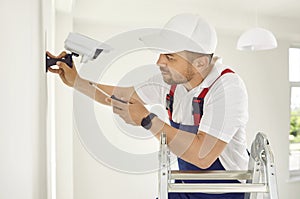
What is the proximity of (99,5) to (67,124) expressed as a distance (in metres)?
1.10

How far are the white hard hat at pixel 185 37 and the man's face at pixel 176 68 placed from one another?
0.14 ft

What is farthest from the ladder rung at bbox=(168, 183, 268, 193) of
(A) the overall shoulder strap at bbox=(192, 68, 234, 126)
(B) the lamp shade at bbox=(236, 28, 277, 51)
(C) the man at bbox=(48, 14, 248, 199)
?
(B) the lamp shade at bbox=(236, 28, 277, 51)

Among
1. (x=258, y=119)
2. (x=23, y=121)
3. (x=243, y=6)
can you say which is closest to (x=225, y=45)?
(x=243, y=6)

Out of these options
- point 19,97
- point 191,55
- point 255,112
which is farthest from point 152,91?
point 255,112

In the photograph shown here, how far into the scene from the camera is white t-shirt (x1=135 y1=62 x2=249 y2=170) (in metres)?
1.44

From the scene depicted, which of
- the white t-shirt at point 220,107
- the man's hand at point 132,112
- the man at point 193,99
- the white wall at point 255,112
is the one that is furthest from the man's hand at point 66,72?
the white wall at point 255,112

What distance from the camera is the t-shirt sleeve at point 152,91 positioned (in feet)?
6.22

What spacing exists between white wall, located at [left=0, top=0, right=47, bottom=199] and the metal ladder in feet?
1.51

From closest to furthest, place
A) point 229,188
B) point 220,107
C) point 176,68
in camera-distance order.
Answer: point 229,188
point 220,107
point 176,68

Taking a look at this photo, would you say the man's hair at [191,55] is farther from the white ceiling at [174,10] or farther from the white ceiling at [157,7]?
the white ceiling at [157,7]

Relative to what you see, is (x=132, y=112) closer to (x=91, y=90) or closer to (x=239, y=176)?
(x=91, y=90)

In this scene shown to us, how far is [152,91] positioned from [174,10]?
1952mm

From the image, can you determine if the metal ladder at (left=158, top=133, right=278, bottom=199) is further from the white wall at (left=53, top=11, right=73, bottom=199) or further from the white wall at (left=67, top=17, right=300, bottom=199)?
the white wall at (left=67, top=17, right=300, bottom=199)

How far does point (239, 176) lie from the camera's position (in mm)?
1498
